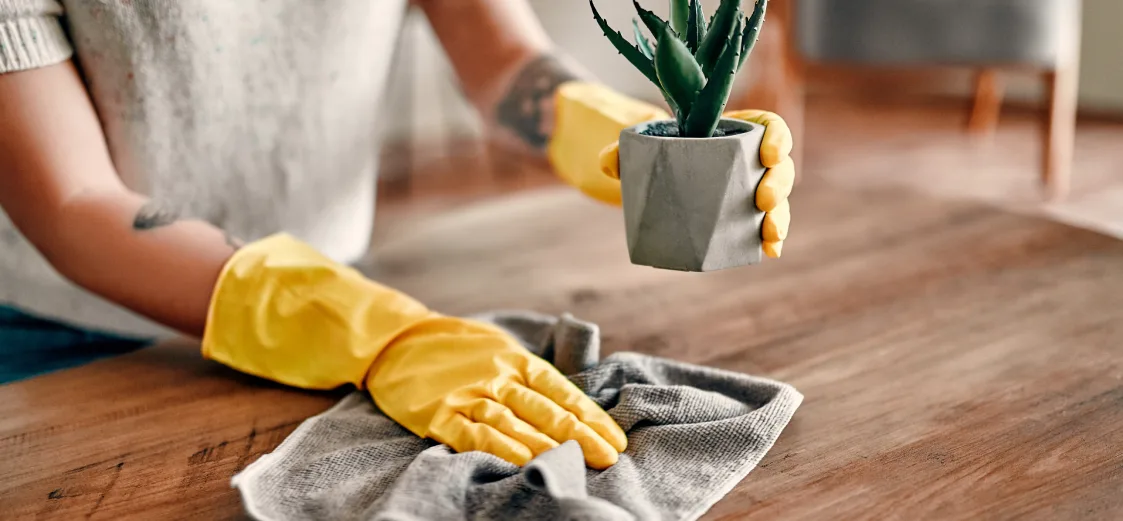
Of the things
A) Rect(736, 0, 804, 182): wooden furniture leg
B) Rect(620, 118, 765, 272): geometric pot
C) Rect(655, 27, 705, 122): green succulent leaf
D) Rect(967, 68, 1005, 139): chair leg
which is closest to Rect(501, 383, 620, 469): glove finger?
Rect(620, 118, 765, 272): geometric pot

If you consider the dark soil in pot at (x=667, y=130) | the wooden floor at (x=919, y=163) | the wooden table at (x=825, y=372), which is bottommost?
the wooden floor at (x=919, y=163)

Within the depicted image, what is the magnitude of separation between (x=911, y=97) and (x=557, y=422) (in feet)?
11.6

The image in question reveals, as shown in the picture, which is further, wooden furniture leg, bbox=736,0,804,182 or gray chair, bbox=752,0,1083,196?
wooden furniture leg, bbox=736,0,804,182

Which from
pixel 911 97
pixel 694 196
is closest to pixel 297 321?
pixel 694 196

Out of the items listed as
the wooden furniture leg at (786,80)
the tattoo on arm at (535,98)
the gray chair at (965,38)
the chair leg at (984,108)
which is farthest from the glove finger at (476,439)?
the chair leg at (984,108)

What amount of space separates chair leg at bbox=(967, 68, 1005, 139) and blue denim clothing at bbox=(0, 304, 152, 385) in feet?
9.27

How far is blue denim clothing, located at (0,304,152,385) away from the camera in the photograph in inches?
37.0

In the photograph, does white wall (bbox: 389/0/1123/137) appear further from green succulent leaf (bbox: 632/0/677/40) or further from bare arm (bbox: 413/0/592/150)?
green succulent leaf (bbox: 632/0/677/40)

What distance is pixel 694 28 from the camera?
0.72 metres

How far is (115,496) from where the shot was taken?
2.15ft

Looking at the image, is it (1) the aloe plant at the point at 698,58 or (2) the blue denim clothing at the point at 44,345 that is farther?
(2) the blue denim clothing at the point at 44,345

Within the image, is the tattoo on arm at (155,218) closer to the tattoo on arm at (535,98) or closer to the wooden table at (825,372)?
the wooden table at (825,372)

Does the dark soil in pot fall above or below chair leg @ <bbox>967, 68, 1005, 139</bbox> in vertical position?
above

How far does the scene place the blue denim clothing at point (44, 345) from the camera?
939mm
